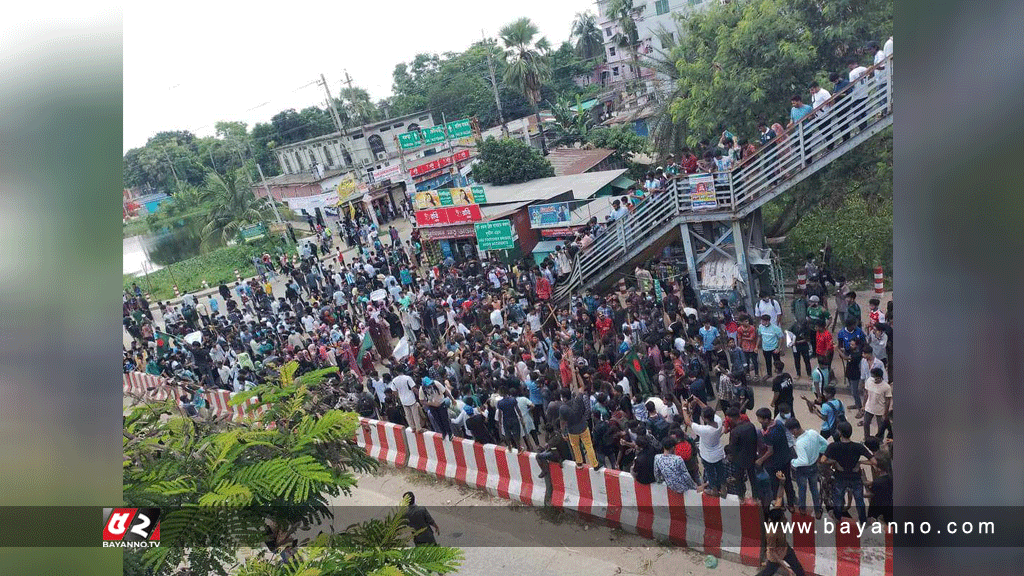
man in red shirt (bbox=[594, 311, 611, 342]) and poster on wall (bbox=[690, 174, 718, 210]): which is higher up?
poster on wall (bbox=[690, 174, 718, 210])

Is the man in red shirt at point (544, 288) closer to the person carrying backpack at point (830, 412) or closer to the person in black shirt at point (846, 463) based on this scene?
the person carrying backpack at point (830, 412)

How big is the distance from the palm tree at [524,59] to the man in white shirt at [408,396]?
2439 cm

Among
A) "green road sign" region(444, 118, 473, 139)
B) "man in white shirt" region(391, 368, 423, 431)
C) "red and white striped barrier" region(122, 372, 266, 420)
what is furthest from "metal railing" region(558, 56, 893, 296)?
"green road sign" region(444, 118, 473, 139)

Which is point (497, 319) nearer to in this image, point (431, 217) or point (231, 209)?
point (431, 217)

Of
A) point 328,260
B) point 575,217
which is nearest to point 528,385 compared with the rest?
point 575,217

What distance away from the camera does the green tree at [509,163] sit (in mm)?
24781

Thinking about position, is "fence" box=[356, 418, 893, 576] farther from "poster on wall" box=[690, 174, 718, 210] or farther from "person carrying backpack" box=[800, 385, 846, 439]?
"poster on wall" box=[690, 174, 718, 210]

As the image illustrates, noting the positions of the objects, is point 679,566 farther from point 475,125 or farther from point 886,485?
point 475,125

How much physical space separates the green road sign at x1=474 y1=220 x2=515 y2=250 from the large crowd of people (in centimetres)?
59

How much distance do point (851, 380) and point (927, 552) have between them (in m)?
7.00

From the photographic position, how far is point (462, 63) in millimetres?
47781

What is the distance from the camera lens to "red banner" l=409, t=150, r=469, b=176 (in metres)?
30.0

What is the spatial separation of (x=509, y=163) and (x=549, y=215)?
849 cm

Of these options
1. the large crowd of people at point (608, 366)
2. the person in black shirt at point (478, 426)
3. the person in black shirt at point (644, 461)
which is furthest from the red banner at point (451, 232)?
the person in black shirt at point (644, 461)
